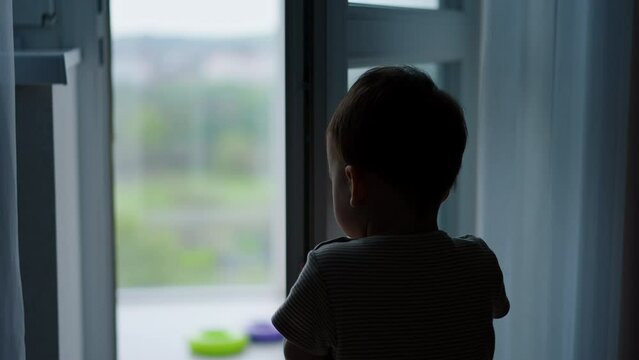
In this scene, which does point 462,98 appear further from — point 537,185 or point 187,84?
point 187,84

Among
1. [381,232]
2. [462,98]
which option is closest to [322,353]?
[381,232]

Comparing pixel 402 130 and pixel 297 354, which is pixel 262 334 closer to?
pixel 297 354

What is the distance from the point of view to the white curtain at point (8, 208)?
1.14 meters

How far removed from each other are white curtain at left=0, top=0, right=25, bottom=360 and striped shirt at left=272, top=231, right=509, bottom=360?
0.35m

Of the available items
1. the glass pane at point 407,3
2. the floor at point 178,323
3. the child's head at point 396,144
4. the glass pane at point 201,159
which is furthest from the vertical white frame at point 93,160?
the glass pane at point 201,159

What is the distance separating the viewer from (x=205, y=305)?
2.93 m

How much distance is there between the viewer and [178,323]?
2754 mm

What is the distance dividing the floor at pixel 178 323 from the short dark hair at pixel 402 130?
1.52 m

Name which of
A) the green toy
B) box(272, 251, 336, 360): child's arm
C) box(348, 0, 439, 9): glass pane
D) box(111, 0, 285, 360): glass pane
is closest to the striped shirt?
box(272, 251, 336, 360): child's arm

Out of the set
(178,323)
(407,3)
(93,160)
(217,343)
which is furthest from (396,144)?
(178,323)

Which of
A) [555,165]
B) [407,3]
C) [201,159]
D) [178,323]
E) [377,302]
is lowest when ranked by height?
[178,323]

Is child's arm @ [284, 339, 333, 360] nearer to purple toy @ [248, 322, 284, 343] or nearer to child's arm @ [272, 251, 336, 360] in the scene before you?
child's arm @ [272, 251, 336, 360]

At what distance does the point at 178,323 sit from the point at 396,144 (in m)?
1.82

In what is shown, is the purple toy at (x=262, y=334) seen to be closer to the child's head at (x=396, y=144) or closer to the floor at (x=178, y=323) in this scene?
the floor at (x=178, y=323)
